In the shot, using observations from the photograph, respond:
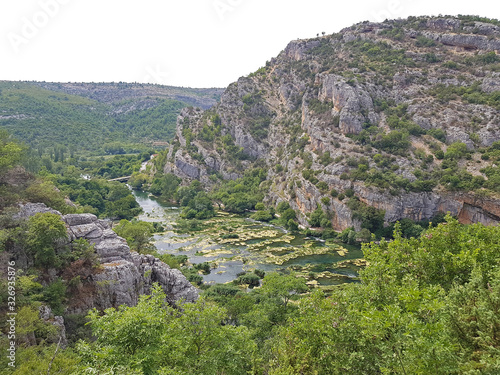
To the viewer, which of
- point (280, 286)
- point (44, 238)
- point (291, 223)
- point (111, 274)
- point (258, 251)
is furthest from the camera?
point (291, 223)

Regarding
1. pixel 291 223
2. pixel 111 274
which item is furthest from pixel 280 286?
pixel 291 223

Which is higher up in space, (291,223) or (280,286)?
(280,286)

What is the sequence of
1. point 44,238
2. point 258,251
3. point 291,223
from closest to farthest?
1. point 44,238
2. point 258,251
3. point 291,223

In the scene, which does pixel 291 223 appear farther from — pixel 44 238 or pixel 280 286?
pixel 44 238

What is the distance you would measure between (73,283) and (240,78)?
145879 millimetres

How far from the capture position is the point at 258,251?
6762 cm

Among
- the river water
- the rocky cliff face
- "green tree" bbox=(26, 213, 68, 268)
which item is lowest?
the river water

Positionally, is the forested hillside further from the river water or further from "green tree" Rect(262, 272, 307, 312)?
Result: the river water

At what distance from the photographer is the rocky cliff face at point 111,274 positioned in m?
31.5

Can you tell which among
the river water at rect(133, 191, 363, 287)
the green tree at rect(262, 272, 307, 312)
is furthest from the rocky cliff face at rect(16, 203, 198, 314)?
the river water at rect(133, 191, 363, 287)

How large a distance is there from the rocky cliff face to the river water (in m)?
14.3

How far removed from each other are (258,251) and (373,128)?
185 feet

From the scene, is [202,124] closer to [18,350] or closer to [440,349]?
[18,350]

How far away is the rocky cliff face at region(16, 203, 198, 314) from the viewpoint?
31.5 metres
